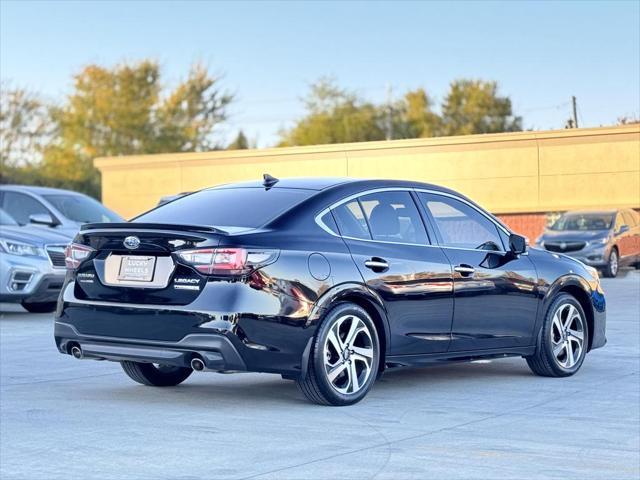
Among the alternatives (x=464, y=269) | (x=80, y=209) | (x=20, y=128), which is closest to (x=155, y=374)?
(x=464, y=269)

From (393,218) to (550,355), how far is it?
189cm

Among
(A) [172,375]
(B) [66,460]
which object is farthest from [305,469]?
(A) [172,375]

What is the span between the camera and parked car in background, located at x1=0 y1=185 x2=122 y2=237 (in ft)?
61.6

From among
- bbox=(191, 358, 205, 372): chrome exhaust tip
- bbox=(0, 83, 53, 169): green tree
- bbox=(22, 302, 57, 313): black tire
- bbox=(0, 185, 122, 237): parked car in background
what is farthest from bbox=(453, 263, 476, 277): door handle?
bbox=(0, 83, 53, 169): green tree

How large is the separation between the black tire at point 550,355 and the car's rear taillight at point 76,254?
3.66 m

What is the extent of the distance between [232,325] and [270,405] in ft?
2.75

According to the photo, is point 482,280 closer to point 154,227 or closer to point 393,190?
point 393,190

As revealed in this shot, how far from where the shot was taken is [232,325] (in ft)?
26.6

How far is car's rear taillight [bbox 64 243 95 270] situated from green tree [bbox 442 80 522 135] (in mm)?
85538

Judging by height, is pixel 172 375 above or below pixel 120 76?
below

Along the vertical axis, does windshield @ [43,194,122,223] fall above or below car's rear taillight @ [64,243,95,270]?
above

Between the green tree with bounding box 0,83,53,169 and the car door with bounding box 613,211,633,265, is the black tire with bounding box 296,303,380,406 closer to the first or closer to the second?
the car door with bounding box 613,211,633,265

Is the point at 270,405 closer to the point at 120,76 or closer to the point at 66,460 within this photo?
the point at 66,460

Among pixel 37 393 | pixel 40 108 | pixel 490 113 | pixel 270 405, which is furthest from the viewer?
pixel 490 113
